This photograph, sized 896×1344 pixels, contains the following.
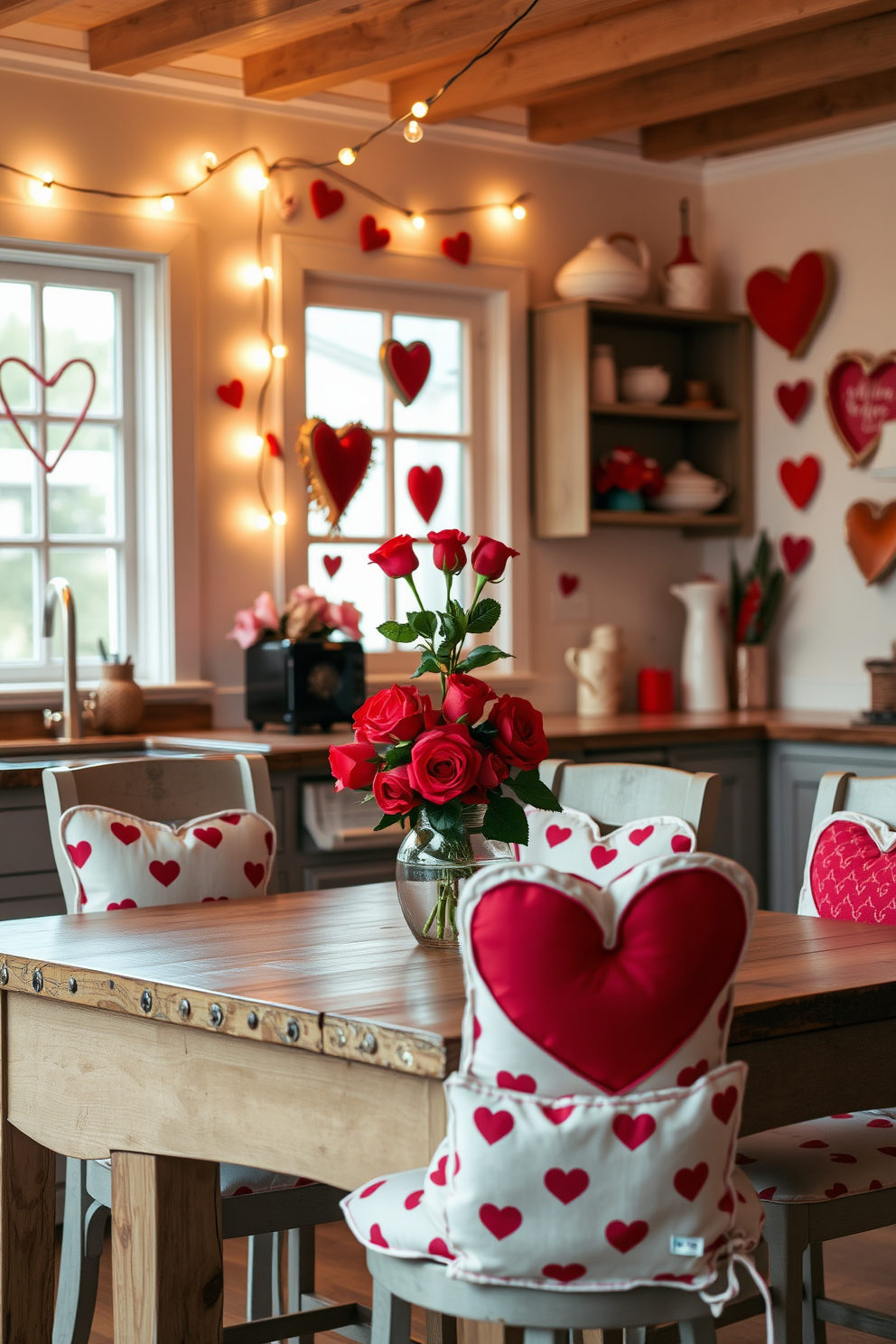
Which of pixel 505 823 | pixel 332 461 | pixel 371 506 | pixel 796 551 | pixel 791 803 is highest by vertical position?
pixel 332 461

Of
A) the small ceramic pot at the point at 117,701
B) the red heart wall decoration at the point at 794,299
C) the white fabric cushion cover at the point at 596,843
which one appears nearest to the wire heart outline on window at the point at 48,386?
the small ceramic pot at the point at 117,701

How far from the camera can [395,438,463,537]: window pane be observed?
4.59 meters

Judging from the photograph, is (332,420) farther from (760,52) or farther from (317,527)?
(760,52)

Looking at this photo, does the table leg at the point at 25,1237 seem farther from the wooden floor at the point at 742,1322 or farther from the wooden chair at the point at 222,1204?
the wooden floor at the point at 742,1322

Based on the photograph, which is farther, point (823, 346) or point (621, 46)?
point (823, 346)

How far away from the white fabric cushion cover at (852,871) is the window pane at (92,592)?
85.7 inches

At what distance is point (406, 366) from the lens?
450 centimetres

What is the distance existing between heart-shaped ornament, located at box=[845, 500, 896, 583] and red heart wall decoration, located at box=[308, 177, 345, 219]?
1.64m

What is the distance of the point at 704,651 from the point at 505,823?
3071 millimetres

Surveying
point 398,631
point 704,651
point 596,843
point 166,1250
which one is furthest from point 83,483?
point 166,1250

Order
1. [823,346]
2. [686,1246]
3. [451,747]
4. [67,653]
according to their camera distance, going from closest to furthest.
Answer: [686,1246], [451,747], [67,653], [823,346]

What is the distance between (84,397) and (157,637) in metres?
0.60

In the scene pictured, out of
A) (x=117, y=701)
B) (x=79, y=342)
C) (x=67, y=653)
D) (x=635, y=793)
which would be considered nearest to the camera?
(x=635, y=793)

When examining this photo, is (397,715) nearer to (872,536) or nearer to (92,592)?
(92,592)
